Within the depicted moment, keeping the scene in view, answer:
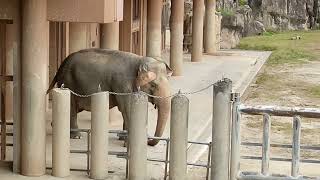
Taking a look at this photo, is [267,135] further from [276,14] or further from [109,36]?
[276,14]

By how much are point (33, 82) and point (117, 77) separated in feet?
6.43

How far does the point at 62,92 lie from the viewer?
9.48m

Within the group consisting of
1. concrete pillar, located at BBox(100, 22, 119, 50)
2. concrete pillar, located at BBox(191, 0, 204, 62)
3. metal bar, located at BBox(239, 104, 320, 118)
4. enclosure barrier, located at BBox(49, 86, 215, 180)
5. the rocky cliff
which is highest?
the rocky cliff

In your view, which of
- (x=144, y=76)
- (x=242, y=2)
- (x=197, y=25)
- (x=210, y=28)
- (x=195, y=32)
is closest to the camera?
(x=144, y=76)

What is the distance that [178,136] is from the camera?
30.4 feet

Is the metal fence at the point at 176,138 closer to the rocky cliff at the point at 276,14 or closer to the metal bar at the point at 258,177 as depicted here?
the metal bar at the point at 258,177

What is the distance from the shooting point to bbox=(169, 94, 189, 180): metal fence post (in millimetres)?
9180

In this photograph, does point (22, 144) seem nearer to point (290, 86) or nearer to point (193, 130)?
point (193, 130)

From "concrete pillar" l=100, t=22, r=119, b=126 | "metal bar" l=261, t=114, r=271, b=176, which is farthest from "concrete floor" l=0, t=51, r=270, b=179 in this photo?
"metal bar" l=261, t=114, r=271, b=176

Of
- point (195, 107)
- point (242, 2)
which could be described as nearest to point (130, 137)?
point (195, 107)

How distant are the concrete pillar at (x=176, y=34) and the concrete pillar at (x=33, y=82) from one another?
35.1 feet

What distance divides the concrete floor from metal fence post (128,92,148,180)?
0.51 m

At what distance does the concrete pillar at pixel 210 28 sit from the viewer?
2677 cm

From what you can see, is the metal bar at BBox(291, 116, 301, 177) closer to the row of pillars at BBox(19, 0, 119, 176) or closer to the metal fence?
the metal fence
